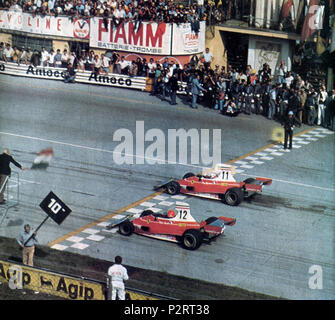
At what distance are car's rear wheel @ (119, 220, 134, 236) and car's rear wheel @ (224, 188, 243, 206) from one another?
11.6ft

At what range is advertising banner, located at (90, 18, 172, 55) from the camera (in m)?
33.8

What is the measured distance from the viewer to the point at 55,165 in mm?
23484

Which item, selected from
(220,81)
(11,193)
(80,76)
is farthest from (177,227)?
(80,76)

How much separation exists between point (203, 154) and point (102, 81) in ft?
34.5

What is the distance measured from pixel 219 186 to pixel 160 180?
256cm

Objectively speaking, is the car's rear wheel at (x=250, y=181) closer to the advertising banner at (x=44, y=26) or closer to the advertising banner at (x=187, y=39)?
the advertising banner at (x=187, y=39)

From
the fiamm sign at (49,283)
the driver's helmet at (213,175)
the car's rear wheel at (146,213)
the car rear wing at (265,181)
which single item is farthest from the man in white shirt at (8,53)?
the fiamm sign at (49,283)

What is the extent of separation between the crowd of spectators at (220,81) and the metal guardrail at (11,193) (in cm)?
1029

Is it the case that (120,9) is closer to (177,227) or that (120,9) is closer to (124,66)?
(124,66)

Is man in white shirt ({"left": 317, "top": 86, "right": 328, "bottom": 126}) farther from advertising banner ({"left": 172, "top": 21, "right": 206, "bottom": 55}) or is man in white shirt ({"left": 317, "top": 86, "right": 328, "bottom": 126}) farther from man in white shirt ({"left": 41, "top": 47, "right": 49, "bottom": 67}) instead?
man in white shirt ({"left": 41, "top": 47, "right": 49, "bottom": 67})

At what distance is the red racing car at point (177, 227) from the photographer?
17.7 metres

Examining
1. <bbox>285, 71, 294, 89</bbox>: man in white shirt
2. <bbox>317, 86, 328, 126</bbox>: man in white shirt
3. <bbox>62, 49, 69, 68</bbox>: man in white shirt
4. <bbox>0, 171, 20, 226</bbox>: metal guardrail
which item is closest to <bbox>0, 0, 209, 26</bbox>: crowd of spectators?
<bbox>62, 49, 69, 68</bbox>: man in white shirt

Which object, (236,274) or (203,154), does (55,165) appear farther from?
(236,274)
